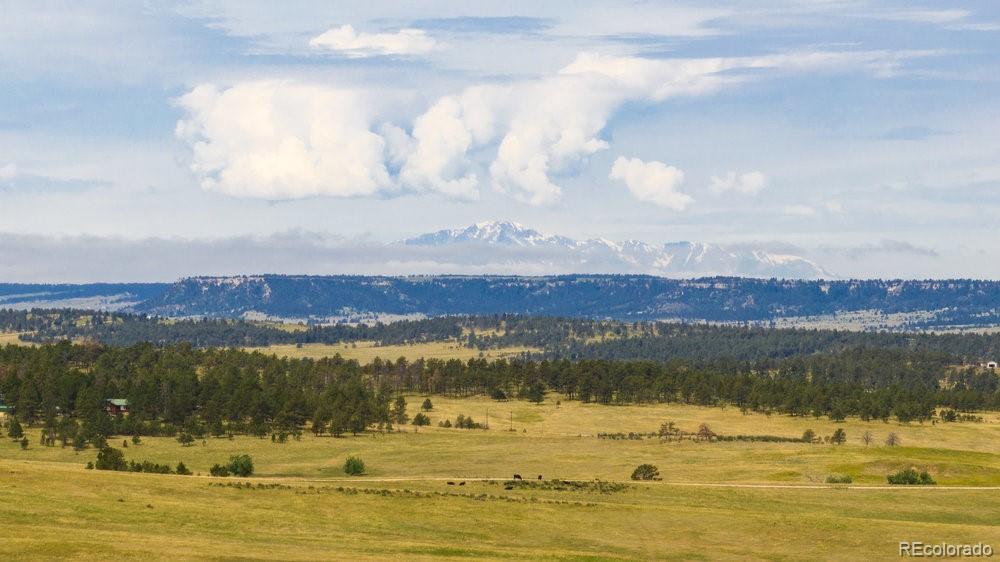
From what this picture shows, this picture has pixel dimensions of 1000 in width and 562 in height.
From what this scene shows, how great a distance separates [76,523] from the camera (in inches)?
3098

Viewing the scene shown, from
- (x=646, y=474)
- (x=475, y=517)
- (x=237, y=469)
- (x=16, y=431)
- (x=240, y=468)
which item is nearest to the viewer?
(x=475, y=517)

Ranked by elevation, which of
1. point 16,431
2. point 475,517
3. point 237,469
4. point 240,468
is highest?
point 475,517

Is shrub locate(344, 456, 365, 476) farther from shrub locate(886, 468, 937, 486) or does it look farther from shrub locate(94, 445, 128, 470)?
shrub locate(886, 468, 937, 486)

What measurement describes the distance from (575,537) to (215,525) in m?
28.3

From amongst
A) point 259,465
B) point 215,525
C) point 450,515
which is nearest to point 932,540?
point 450,515

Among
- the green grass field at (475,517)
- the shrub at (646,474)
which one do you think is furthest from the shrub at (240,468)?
the shrub at (646,474)

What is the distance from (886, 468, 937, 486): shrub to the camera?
461 feet

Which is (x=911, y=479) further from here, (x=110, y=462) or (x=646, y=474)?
(x=110, y=462)

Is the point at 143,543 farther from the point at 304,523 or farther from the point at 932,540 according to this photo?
the point at 932,540

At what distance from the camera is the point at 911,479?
14125cm

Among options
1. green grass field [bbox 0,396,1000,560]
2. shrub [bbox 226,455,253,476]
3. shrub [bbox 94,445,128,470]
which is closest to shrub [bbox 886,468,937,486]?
green grass field [bbox 0,396,1000,560]

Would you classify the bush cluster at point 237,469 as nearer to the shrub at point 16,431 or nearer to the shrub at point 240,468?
the shrub at point 240,468

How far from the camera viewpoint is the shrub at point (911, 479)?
14045 cm

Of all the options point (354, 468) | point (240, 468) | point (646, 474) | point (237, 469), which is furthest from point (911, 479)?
point (237, 469)
